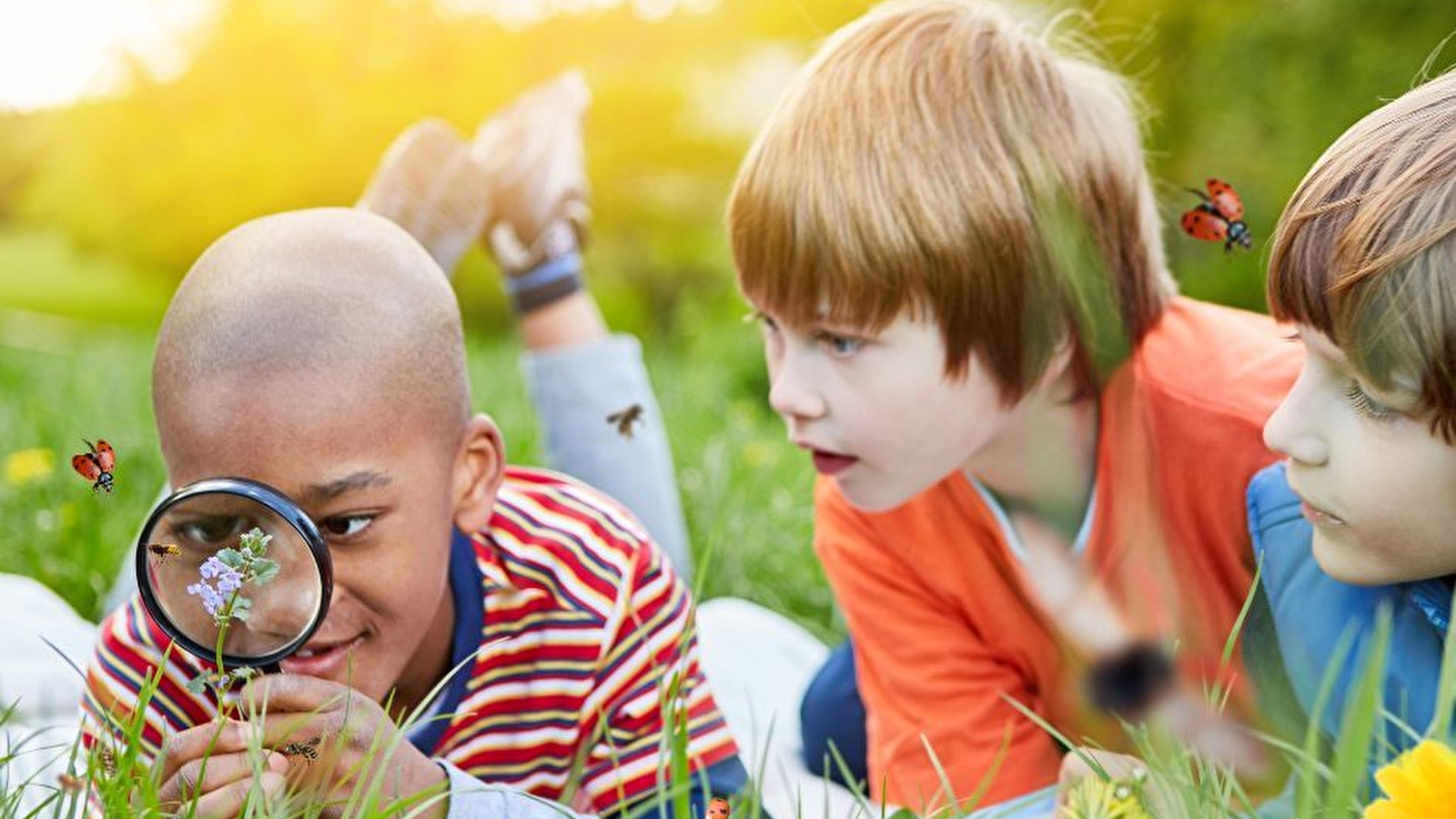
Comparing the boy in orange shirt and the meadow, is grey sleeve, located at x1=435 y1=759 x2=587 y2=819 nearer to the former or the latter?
the boy in orange shirt

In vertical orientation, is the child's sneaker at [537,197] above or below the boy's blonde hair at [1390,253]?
below

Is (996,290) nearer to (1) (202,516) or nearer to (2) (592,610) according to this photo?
(2) (592,610)

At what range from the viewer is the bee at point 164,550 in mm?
1343

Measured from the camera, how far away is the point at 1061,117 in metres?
2.09

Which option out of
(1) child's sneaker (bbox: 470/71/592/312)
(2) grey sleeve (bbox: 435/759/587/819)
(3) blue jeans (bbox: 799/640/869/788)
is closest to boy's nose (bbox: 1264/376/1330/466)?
(2) grey sleeve (bbox: 435/759/587/819)

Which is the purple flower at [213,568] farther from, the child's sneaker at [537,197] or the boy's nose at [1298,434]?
the child's sneaker at [537,197]

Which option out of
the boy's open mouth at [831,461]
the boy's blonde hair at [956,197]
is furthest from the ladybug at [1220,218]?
the boy's open mouth at [831,461]

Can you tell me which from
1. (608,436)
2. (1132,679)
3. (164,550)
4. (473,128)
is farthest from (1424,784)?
(473,128)

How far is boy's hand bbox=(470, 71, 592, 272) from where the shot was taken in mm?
3076

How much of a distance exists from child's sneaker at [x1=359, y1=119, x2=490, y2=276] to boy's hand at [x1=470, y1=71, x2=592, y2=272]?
12 centimetres

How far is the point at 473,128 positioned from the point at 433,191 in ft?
18.3

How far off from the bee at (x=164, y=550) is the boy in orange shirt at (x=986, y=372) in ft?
2.72

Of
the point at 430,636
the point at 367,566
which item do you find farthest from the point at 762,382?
the point at 367,566

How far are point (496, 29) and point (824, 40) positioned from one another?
6598 millimetres
